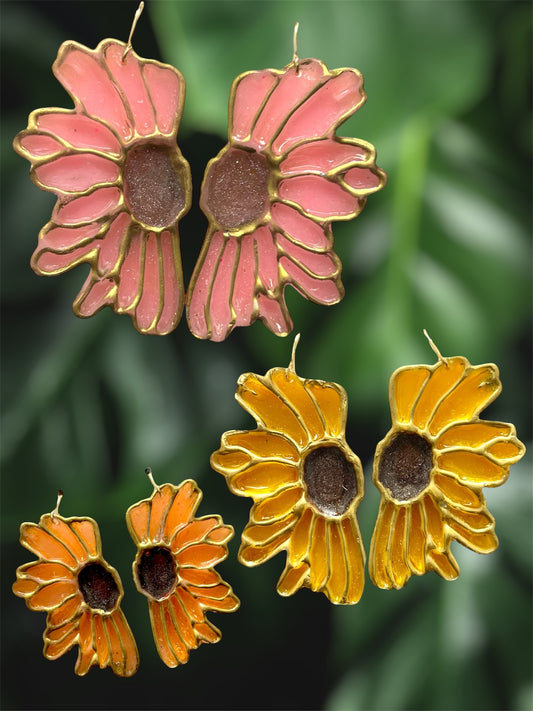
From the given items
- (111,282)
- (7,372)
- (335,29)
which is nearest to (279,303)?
(111,282)

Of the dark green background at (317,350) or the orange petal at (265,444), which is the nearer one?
the orange petal at (265,444)

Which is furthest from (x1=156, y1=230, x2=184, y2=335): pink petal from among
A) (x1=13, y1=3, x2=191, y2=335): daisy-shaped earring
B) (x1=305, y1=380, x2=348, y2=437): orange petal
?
(x1=305, y1=380, x2=348, y2=437): orange petal

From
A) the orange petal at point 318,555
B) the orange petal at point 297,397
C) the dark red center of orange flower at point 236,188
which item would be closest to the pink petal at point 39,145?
the dark red center of orange flower at point 236,188

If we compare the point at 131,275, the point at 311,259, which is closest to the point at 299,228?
the point at 311,259

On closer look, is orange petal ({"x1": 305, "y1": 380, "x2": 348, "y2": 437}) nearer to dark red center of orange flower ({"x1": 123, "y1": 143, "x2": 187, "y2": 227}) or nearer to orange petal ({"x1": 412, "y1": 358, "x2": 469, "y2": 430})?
orange petal ({"x1": 412, "y1": 358, "x2": 469, "y2": 430})

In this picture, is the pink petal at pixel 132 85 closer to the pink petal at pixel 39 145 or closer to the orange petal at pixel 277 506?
the pink petal at pixel 39 145

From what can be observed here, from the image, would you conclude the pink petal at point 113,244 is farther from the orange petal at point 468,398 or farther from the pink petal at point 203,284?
the orange petal at point 468,398

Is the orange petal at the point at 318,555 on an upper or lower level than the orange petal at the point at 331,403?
lower

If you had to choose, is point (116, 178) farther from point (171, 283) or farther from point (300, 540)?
point (300, 540)

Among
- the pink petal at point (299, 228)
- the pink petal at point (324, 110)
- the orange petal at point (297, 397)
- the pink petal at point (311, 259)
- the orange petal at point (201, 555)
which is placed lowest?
the orange petal at point (201, 555)
